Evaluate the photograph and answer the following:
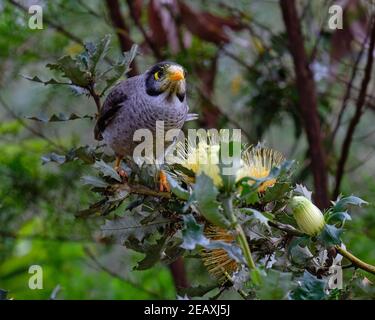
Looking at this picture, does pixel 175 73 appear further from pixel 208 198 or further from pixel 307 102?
pixel 208 198

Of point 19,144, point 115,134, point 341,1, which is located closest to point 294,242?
point 115,134

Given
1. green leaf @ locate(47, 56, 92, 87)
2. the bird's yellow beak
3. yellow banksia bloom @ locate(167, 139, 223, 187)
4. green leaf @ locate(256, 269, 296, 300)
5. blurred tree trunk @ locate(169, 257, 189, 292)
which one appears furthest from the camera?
blurred tree trunk @ locate(169, 257, 189, 292)

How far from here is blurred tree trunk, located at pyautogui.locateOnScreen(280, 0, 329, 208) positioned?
234 centimetres

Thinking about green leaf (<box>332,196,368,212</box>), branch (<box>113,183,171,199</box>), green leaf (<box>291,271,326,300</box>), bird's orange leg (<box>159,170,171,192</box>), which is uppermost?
bird's orange leg (<box>159,170,171,192</box>)

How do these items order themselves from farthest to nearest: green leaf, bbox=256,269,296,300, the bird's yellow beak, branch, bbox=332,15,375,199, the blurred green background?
the blurred green background, branch, bbox=332,15,375,199, the bird's yellow beak, green leaf, bbox=256,269,296,300

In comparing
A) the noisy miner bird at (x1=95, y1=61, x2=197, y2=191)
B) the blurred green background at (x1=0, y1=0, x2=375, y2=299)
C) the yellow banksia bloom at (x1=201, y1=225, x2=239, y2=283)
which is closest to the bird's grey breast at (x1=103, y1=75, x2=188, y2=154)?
the noisy miner bird at (x1=95, y1=61, x2=197, y2=191)

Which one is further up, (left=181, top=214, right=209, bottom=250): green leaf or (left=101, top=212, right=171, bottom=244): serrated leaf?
(left=101, top=212, right=171, bottom=244): serrated leaf

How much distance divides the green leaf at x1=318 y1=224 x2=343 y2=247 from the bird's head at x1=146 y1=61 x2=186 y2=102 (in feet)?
2.97

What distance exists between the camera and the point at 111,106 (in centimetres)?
203

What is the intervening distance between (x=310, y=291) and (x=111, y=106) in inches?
44.9

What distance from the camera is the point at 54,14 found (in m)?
2.72

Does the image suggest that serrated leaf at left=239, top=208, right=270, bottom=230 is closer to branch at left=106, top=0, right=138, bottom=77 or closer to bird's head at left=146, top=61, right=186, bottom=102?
bird's head at left=146, top=61, right=186, bottom=102

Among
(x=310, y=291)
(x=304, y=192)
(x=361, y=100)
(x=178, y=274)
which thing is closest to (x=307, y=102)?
(x=361, y=100)
